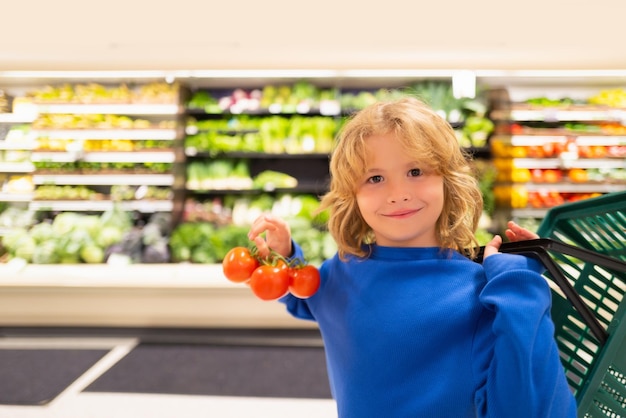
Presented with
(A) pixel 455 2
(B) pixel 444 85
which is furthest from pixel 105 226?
(A) pixel 455 2

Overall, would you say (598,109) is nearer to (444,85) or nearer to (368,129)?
(444,85)

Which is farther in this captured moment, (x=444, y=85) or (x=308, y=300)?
(x=444, y=85)

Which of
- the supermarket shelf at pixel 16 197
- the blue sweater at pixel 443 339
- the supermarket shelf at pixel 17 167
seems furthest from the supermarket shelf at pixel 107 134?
the blue sweater at pixel 443 339

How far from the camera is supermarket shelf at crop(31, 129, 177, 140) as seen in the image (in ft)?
15.1

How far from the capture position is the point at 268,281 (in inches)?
48.7

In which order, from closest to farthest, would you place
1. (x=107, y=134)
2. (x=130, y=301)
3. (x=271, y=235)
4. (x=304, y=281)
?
1. (x=304, y=281)
2. (x=271, y=235)
3. (x=130, y=301)
4. (x=107, y=134)

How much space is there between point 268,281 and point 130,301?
325 centimetres

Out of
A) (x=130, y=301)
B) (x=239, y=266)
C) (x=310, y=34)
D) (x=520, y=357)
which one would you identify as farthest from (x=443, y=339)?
(x=310, y=34)

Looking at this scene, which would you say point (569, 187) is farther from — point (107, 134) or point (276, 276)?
point (107, 134)

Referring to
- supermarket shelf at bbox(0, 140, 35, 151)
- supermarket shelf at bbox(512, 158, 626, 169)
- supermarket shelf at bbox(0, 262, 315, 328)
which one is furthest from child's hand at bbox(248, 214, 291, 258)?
supermarket shelf at bbox(0, 140, 35, 151)

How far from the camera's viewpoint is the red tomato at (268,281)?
4.05ft

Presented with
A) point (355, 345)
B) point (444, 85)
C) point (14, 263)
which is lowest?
point (14, 263)

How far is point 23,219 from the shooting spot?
456 cm

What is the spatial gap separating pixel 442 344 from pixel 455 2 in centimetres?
427
